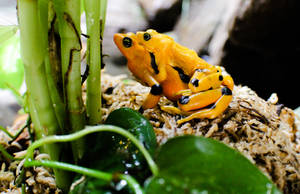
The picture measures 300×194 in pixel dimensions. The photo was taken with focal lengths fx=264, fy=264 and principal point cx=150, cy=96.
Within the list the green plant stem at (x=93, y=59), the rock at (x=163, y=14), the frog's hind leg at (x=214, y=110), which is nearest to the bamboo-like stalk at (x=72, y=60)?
the green plant stem at (x=93, y=59)

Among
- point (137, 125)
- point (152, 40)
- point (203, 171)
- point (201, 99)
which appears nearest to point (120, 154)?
point (137, 125)

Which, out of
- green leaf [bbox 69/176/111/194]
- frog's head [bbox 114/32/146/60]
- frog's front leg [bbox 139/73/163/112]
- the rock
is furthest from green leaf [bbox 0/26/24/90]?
the rock

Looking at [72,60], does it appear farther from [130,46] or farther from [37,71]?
[130,46]

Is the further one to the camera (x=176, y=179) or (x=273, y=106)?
(x=273, y=106)

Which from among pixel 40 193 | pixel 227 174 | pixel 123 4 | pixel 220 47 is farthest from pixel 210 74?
pixel 123 4

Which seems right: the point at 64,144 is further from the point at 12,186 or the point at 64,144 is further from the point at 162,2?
the point at 162,2

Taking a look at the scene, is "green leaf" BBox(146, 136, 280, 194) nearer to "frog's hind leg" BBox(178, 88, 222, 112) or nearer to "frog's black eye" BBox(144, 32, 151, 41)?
"frog's hind leg" BBox(178, 88, 222, 112)

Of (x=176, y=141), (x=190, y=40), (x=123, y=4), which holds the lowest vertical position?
(x=190, y=40)

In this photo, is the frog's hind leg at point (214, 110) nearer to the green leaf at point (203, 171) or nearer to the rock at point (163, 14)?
the green leaf at point (203, 171)

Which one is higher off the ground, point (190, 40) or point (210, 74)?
point (210, 74)
